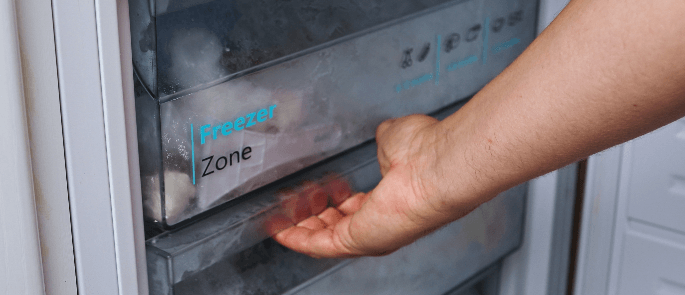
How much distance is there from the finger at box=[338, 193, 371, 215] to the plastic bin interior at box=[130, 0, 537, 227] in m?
0.07

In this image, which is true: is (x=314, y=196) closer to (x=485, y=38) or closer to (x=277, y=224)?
(x=277, y=224)

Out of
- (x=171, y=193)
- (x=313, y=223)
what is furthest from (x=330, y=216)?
(x=171, y=193)

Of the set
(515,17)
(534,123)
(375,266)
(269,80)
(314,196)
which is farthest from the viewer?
(515,17)

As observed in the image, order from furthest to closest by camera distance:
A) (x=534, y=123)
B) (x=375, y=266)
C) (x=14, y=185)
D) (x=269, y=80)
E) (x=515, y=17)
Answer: (x=515, y=17) < (x=375, y=266) < (x=269, y=80) < (x=534, y=123) < (x=14, y=185)

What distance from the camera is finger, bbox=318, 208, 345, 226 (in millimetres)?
866

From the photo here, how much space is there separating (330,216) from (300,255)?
0.06 meters

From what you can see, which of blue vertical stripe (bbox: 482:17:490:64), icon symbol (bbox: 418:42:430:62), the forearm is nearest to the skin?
the forearm

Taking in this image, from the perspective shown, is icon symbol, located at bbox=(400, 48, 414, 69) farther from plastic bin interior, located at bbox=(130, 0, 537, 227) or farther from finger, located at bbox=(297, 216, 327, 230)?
finger, located at bbox=(297, 216, 327, 230)

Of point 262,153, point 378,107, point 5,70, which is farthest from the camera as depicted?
point 378,107

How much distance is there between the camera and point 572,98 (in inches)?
23.1

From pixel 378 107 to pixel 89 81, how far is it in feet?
1.43

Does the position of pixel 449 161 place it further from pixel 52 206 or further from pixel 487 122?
pixel 52 206

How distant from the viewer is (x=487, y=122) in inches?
26.3

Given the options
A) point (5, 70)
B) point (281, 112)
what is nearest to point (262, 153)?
point (281, 112)
